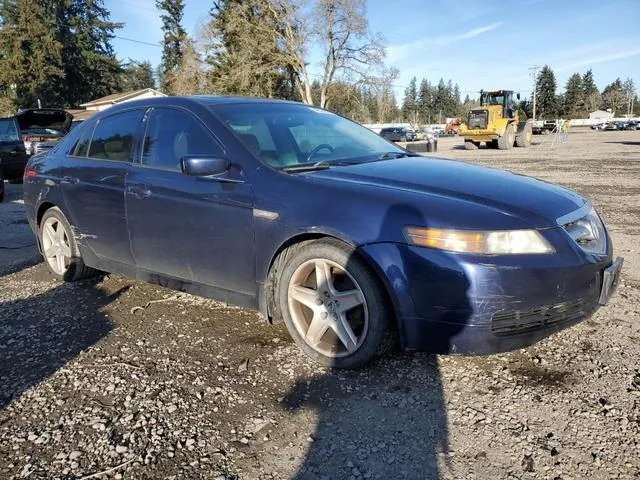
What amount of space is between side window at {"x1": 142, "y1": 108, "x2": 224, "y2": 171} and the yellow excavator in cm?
2248

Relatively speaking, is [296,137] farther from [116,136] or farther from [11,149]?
[11,149]

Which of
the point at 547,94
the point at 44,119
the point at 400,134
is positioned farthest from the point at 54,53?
the point at 547,94

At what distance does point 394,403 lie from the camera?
2568 mm

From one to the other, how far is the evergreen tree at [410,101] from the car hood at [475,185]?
382 ft

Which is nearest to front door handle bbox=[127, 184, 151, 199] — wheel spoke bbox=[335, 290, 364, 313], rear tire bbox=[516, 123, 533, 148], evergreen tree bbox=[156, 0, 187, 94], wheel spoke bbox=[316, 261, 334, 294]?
wheel spoke bbox=[316, 261, 334, 294]

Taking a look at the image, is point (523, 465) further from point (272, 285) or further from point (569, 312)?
point (272, 285)

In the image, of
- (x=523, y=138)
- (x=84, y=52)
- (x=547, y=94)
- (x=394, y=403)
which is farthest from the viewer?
(x=547, y=94)

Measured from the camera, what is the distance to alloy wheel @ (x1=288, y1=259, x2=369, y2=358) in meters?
2.83

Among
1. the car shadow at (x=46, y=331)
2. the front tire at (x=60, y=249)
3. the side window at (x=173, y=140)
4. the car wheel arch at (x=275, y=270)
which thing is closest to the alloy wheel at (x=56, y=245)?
the front tire at (x=60, y=249)

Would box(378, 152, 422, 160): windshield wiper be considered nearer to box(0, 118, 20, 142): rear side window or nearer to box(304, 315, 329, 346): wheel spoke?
box(304, 315, 329, 346): wheel spoke

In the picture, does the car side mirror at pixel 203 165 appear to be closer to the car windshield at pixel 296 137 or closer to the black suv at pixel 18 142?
the car windshield at pixel 296 137

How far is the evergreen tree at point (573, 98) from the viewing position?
307ft

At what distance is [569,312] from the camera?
2648 millimetres

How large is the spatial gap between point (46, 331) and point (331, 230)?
2275 millimetres
